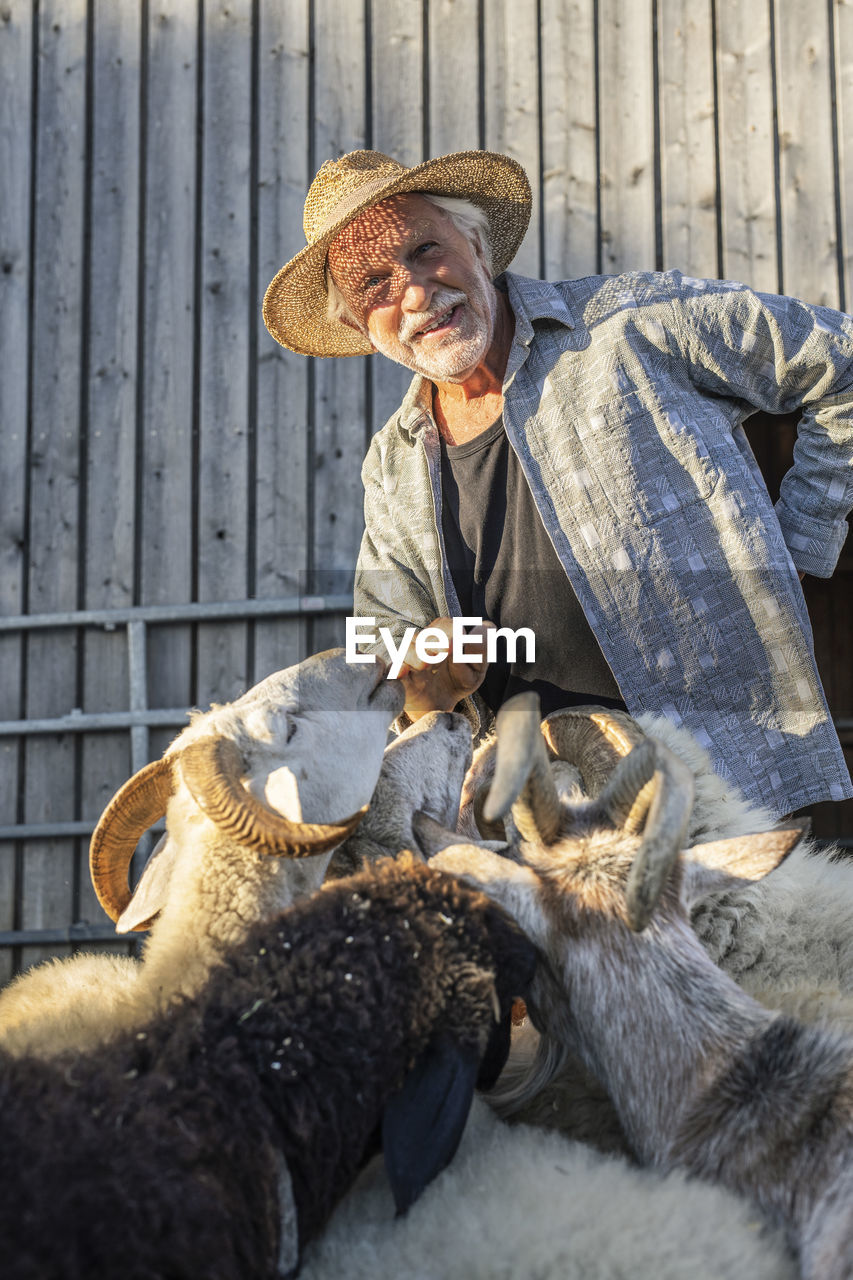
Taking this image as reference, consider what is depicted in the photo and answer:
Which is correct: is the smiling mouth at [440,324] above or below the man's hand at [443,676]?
above

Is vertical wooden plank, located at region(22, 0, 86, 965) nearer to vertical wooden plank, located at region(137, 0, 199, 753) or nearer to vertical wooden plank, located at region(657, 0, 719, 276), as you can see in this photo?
vertical wooden plank, located at region(137, 0, 199, 753)

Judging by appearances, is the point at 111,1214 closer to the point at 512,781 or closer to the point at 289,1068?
the point at 289,1068

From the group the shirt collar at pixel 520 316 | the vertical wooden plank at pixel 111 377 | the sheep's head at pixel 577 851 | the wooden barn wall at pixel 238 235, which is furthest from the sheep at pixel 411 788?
the vertical wooden plank at pixel 111 377

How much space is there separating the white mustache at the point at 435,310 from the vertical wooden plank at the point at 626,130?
2.42 metres

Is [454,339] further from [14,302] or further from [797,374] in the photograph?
[14,302]

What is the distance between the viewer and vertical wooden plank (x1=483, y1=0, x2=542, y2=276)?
5.16 metres

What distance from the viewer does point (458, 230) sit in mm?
3133

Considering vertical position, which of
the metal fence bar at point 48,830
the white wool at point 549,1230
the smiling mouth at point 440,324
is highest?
the smiling mouth at point 440,324

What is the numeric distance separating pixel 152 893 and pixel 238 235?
4073 millimetres

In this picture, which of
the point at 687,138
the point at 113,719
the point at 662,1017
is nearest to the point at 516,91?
the point at 687,138

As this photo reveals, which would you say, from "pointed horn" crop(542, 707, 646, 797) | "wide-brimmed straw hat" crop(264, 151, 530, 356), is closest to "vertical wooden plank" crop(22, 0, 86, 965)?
"wide-brimmed straw hat" crop(264, 151, 530, 356)

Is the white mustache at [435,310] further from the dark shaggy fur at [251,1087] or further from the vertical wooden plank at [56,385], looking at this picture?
the vertical wooden plank at [56,385]

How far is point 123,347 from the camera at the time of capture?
17.5ft

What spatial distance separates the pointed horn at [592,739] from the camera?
210 centimetres
